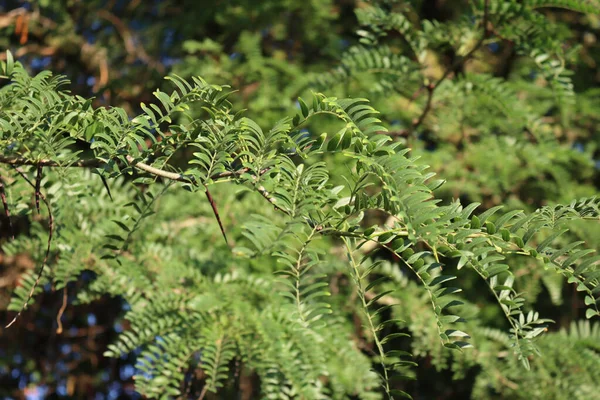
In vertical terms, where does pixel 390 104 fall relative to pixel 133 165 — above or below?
below

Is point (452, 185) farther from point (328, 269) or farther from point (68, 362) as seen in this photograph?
point (68, 362)

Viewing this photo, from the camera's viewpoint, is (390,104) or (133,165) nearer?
(133,165)

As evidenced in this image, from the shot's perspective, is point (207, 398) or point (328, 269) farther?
point (207, 398)

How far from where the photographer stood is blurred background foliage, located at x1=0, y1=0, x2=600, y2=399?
151 cm

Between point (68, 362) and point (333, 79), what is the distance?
1.44m

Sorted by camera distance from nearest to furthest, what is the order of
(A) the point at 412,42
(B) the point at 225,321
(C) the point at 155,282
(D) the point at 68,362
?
(B) the point at 225,321 → (C) the point at 155,282 → (A) the point at 412,42 → (D) the point at 68,362

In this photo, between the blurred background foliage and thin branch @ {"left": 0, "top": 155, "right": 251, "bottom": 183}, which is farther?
the blurred background foliage

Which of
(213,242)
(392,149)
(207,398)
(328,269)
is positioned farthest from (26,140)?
(207,398)

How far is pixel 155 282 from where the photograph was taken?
1.35 metres

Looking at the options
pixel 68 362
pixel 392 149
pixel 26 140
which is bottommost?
pixel 68 362

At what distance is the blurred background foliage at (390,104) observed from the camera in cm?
151

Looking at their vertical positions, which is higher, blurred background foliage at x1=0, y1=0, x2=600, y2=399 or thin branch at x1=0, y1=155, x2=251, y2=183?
thin branch at x1=0, y1=155, x2=251, y2=183

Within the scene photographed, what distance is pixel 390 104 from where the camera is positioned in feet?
7.11

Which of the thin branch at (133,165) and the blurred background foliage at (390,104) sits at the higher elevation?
the thin branch at (133,165)
